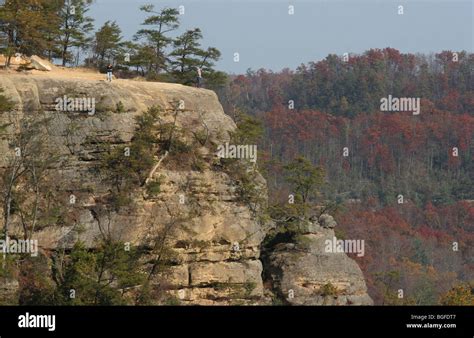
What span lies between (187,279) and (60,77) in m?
5.86

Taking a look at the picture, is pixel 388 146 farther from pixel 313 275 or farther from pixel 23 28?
pixel 23 28

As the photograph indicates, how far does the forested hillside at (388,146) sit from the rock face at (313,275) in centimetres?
2183

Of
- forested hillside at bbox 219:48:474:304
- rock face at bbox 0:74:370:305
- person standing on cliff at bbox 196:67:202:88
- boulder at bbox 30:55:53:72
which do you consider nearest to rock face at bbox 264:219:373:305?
rock face at bbox 0:74:370:305

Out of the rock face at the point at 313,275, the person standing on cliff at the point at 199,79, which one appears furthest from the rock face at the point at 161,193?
the person standing on cliff at the point at 199,79

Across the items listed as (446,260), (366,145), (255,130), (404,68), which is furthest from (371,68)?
(255,130)

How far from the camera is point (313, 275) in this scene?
29109 millimetres

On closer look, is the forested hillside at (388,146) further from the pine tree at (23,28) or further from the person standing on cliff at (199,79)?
the pine tree at (23,28)

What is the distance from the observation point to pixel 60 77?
26922mm

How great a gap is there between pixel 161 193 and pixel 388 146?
55936 millimetres

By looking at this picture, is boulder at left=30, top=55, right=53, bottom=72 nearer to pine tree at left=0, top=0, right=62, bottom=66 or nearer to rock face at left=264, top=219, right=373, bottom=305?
pine tree at left=0, top=0, right=62, bottom=66

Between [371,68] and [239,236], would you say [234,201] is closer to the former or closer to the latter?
[239,236]

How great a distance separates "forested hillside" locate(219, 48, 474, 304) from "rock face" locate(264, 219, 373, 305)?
21.8m

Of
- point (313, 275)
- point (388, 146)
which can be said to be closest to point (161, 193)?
point (313, 275)

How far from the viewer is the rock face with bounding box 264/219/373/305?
28.9 m
